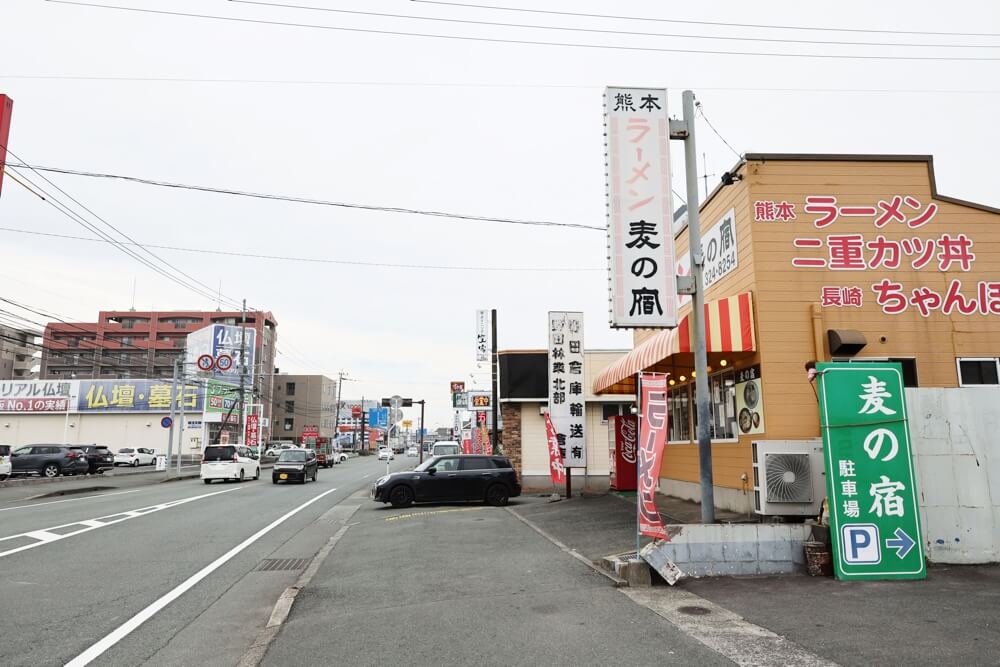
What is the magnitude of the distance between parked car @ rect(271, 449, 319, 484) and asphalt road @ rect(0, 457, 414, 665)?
1149 cm

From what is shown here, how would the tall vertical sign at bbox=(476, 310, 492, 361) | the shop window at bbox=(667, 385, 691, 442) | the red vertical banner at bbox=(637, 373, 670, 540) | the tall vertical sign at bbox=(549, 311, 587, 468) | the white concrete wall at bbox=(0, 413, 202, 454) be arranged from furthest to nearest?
the white concrete wall at bbox=(0, 413, 202, 454), the tall vertical sign at bbox=(476, 310, 492, 361), the tall vertical sign at bbox=(549, 311, 587, 468), the shop window at bbox=(667, 385, 691, 442), the red vertical banner at bbox=(637, 373, 670, 540)

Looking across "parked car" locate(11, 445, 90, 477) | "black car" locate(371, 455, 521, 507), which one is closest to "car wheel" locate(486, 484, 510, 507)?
"black car" locate(371, 455, 521, 507)

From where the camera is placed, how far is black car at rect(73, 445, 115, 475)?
1404 inches

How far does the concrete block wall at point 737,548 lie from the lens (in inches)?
299

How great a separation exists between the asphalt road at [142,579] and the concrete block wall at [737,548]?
15.9 feet

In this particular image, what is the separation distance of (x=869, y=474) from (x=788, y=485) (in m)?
2.24

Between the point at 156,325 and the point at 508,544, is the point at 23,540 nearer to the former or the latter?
the point at 508,544

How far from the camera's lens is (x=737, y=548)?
7660mm

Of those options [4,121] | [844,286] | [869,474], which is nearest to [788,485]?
[869,474]

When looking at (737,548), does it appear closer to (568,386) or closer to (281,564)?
(281,564)

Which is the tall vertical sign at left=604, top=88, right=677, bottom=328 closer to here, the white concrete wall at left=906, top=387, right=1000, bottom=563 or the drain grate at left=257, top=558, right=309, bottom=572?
the white concrete wall at left=906, top=387, right=1000, bottom=563

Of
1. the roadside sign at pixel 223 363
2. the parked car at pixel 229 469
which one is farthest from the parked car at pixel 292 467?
the roadside sign at pixel 223 363

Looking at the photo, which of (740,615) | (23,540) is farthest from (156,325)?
(740,615)

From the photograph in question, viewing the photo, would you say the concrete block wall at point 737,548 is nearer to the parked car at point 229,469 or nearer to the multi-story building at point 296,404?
the parked car at point 229,469
